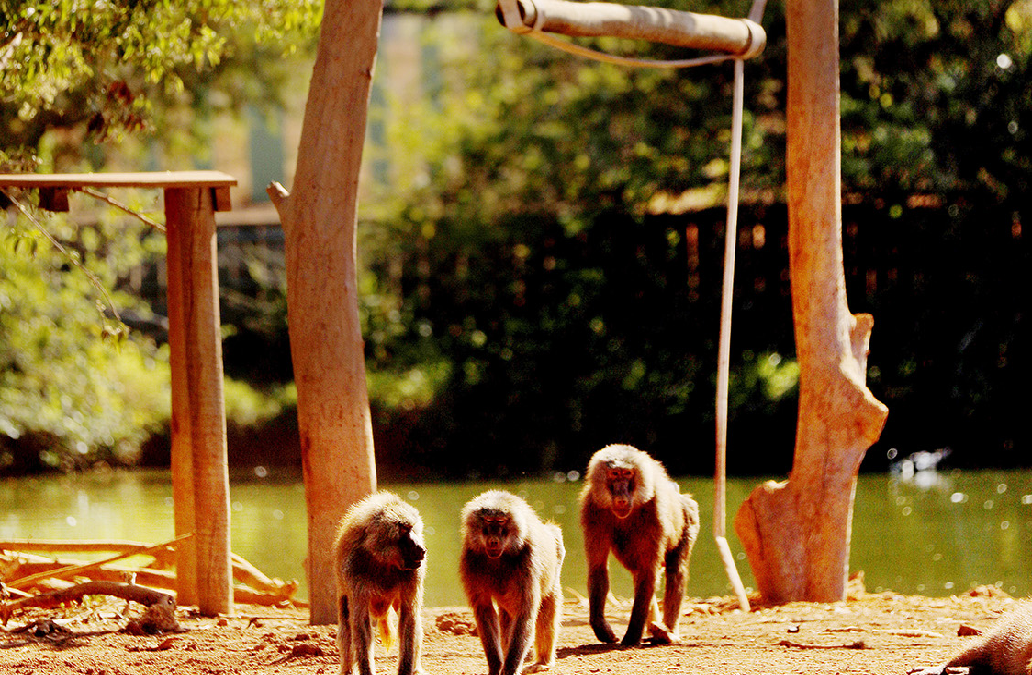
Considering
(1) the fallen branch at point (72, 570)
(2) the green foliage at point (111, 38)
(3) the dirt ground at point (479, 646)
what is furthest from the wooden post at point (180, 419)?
(2) the green foliage at point (111, 38)

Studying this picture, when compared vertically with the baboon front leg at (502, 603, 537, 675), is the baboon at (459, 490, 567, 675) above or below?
above

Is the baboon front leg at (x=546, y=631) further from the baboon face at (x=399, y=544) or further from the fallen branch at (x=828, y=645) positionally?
the fallen branch at (x=828, y=645)

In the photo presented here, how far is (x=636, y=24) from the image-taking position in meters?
6.92

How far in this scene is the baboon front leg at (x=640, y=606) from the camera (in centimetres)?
611

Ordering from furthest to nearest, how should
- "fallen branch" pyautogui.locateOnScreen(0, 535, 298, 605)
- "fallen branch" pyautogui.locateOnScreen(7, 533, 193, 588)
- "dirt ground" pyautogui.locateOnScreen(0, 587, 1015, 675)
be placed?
A: "fallen branch" pyautogui.locateOnScreen(0, 535, 298, 605)
"fallen branch" pyautogui.locateOnScreen(7, 533, 193, 588)
"dirt ground" pyautogui.locateOnScreen(0, 587, 1015, 675)

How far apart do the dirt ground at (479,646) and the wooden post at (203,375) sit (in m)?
0.29

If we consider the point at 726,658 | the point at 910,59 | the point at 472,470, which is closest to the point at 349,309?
the point at 726,658

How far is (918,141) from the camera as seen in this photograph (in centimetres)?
1503

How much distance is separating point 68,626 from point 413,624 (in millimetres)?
2470

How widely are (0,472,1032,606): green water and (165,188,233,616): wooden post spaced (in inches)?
102

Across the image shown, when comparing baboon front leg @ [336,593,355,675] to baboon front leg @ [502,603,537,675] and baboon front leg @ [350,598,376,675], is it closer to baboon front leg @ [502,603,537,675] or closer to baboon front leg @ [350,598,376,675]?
baboon front leg @ [350,598,376,675]

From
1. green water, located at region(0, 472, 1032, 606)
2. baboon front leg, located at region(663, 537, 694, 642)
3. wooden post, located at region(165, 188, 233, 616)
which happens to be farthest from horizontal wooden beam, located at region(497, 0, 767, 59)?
green water, located at region(0, 472, 1032, 606)

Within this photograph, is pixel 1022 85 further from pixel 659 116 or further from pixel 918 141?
pixel 659 116

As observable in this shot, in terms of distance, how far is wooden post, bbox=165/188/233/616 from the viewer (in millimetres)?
6703
